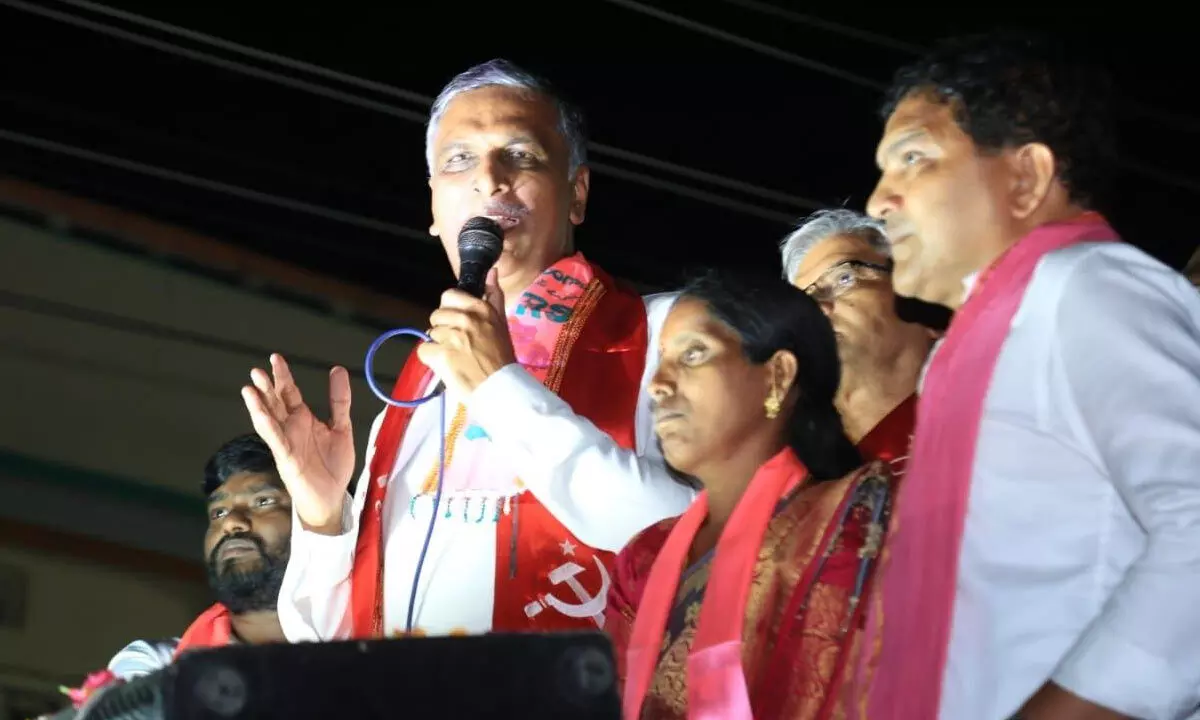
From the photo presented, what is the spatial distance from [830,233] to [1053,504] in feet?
3.89

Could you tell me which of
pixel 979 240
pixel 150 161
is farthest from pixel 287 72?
pixel 979 240

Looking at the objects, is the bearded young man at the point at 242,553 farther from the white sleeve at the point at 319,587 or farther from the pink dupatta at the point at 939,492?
the pink dupatta at the point at 939,492

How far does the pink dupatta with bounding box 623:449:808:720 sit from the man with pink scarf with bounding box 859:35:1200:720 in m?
0.17

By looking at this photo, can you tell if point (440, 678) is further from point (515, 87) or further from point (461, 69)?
point (461, 69)

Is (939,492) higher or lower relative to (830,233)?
lower

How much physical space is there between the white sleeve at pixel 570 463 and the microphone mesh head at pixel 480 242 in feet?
0.61

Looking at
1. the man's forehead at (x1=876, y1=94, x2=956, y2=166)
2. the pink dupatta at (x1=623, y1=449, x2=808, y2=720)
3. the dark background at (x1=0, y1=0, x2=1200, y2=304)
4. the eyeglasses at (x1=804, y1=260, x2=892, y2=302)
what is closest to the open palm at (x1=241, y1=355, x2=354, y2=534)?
the pink dupatta at (x1=623, y1=449, x2=808, y2=720)

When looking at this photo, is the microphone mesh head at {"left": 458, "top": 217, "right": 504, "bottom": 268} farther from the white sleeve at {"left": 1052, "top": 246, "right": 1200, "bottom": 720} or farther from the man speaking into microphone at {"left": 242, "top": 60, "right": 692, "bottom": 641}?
the white sleeve at {"left": 1052, "top": 246, "right": 1200, "bottom": 720}

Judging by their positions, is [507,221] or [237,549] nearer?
[507,221]

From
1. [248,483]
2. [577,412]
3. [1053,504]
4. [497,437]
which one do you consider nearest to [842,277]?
[577,412]

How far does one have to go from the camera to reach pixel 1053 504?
183 cm

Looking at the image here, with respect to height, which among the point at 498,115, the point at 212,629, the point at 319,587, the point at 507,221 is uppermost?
the point at 498,115

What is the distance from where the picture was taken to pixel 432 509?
99.0 inches

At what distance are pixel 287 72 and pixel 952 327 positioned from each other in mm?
2597
